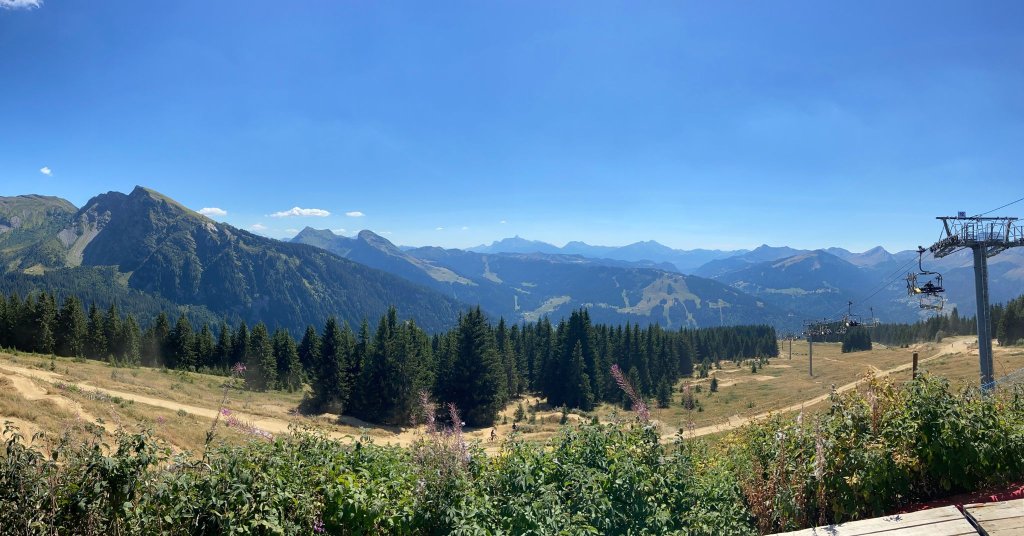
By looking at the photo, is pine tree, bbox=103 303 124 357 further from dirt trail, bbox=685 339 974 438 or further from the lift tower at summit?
the lift tower at summit

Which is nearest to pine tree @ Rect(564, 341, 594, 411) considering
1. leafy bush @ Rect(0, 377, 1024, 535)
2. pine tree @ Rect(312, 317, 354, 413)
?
pine tree @ Rect(312, 317, 354, 413)

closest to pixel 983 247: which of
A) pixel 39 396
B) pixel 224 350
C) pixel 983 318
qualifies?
pixel 983 318

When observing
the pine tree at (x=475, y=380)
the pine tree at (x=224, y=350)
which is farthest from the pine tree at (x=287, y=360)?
the pine tree at (x=475, y=380)

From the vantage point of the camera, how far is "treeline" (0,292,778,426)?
49031mm

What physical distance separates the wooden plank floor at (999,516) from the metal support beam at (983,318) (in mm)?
17415

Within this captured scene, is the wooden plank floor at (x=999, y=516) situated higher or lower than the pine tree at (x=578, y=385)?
higher

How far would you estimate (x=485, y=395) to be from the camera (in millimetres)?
51406

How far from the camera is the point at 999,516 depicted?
4633mm

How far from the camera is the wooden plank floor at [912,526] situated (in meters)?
4.57

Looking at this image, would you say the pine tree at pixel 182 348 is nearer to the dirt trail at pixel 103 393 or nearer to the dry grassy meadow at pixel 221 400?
the dry grassy meadow at pixel 221 400

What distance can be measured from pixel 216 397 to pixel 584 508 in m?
41.1

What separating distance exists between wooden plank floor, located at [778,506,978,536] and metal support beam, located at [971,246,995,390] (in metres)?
17.9

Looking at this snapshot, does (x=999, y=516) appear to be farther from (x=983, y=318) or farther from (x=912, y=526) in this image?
(x=983, y=318)

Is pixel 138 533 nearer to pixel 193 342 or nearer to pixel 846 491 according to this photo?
pixel 846 491
